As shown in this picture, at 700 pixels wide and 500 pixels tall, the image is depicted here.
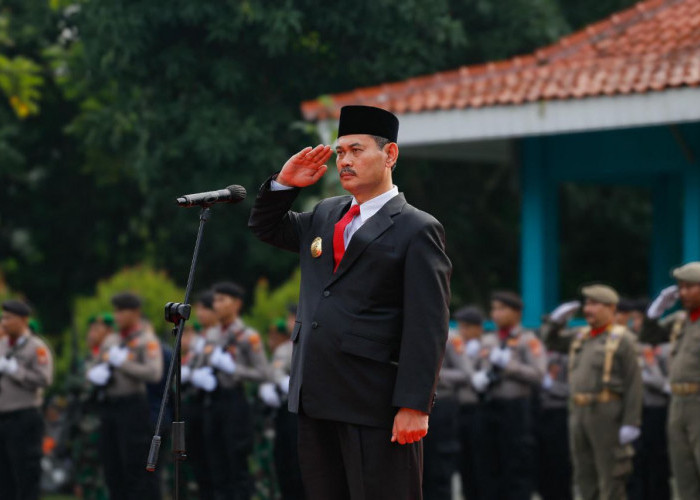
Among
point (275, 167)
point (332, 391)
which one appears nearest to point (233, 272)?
point (275, 167)

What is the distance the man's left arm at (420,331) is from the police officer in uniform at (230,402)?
646 centimetres

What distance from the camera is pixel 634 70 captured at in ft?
43.0

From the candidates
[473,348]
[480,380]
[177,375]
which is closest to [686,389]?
[480,380]

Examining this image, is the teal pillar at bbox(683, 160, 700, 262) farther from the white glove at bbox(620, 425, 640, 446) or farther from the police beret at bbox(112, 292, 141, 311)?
the police beret at bbox(112, 292, 141, 311)

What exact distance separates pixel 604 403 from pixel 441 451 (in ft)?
6.33

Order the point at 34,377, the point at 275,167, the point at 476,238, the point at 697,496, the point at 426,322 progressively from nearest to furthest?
the point at 426,322
the point at 697,496
the point at 34,377
the point at 275,167
the point at 476,238

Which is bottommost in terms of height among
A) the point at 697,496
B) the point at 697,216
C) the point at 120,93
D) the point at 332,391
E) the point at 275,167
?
the point at 697,496

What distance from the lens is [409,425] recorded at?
16.4ft

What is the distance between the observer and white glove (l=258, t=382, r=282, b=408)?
38.4 feet

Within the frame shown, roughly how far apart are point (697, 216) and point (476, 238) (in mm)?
6691

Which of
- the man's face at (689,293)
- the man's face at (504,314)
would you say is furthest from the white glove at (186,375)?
the man's face at (689,293)

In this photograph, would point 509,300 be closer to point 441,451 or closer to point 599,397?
point 441,451

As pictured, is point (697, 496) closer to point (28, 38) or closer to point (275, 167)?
point (275, 167)

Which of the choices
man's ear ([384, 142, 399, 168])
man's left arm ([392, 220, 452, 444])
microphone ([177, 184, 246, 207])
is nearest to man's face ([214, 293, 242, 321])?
microphone ([177, 184, 246, 207])
